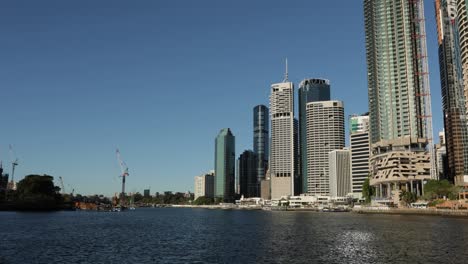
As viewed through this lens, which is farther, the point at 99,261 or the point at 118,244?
the point at 118,244

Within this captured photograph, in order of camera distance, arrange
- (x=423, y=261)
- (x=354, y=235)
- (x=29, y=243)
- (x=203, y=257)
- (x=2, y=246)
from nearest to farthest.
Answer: (x=423, y=261), (x=203, y=257), (x=2, y=246), (x=29, y=243), (x=354, y=235)

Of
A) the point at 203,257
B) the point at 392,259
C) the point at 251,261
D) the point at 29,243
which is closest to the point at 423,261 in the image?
the point at 392,259

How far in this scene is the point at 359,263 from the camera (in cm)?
7588

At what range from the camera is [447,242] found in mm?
101312

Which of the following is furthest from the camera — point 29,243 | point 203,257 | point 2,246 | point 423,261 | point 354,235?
point 354,235

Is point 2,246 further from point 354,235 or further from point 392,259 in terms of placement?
point 354,235

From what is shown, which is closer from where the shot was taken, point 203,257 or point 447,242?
point 203,257

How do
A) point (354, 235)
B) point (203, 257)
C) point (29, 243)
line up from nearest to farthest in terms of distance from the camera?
point (203, 257)
point (29, 243)
point (354, 235)

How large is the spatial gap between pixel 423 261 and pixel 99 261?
55291 millimetres

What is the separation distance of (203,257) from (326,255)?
23.1m

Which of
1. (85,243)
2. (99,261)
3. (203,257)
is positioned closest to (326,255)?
(203,257)

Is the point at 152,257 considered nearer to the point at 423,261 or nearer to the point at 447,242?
the point at 423,261

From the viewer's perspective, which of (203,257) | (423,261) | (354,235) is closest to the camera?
(423,261)

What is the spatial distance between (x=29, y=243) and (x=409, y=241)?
290 ft
